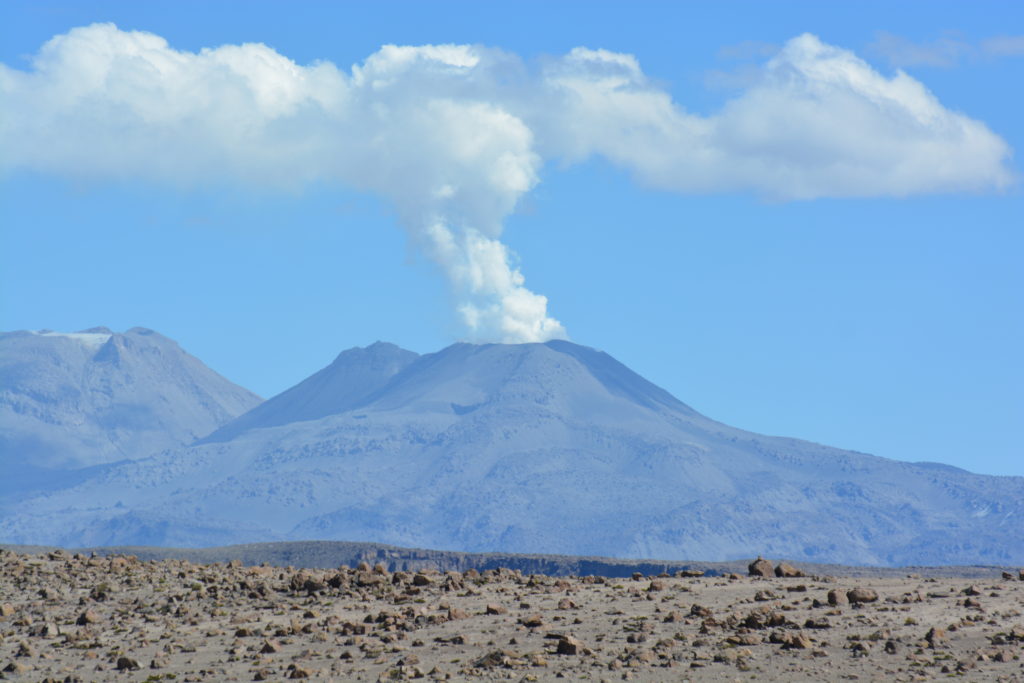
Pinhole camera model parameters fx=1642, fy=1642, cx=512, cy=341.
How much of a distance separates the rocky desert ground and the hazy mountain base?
241 ft

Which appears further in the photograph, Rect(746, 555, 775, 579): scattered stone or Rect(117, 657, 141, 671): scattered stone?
Rect(746, 555, 775, 579): scattered stone

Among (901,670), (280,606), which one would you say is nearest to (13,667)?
(280,606)

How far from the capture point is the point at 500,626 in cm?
3778

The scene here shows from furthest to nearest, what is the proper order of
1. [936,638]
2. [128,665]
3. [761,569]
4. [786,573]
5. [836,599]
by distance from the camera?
[761,569] → [786,573] → [836,599] → [128,665] → [936,638]

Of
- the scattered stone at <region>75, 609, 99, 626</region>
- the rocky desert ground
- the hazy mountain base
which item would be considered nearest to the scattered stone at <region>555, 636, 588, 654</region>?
the rocky desert ground

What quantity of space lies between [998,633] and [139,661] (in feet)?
62.7

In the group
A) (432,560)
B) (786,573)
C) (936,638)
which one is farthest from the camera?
(432,560)

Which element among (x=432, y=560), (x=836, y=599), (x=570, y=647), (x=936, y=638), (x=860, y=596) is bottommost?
(x=570, y=647)

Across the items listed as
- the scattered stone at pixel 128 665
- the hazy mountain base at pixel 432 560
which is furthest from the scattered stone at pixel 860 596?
the hazy mountain base at pixel 432 560

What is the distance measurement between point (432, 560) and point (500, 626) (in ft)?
366

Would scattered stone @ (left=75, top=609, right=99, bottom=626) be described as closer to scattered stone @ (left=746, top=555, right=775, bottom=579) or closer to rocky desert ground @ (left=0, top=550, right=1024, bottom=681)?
rocky desert ground @ (left=0, top=550, right=1024, bottom=681)

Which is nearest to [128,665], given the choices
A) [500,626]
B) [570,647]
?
[500,626]

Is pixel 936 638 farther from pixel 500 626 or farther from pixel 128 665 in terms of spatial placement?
pixel 128 665

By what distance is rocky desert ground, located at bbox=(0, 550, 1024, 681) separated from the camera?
3362 centimetres
